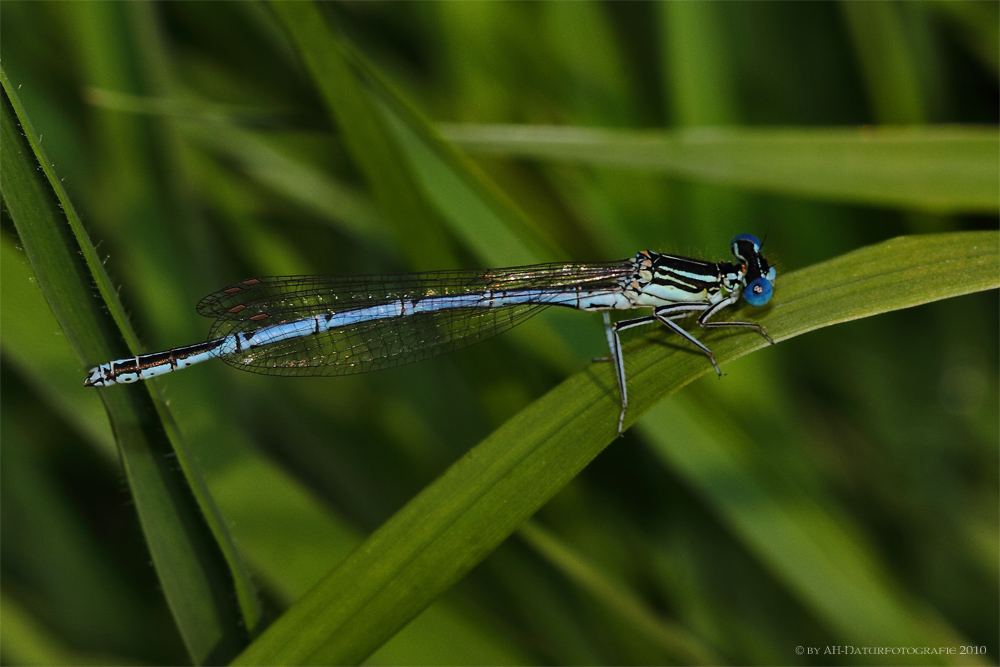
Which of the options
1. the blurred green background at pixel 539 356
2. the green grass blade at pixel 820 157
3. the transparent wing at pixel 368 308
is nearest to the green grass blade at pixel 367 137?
the blurred green background at pixel 539 356

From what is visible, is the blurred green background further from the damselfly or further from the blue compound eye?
the blue compound eye

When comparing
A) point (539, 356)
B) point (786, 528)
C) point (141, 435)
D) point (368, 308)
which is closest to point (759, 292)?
point (786, 528)

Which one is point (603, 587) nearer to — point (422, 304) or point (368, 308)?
point (422, 304)

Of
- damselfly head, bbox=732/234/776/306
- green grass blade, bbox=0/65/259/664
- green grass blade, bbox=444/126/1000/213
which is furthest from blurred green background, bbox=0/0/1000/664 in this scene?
green grass blade, bbox=0/65/259/664

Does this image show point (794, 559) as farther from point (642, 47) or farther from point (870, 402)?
point (642, 47)

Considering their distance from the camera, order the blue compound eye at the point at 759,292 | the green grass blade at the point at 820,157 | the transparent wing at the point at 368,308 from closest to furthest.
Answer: the blue compound eye at the point at 759,292
the green grass blade at the point at 820,157
the transparent wing at the point at 368,308

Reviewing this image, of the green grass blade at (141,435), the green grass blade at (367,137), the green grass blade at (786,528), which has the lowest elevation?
the green grass blade at (141,435)

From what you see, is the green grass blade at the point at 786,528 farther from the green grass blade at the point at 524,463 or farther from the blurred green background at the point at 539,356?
the green grass blade at the point at 524,463
